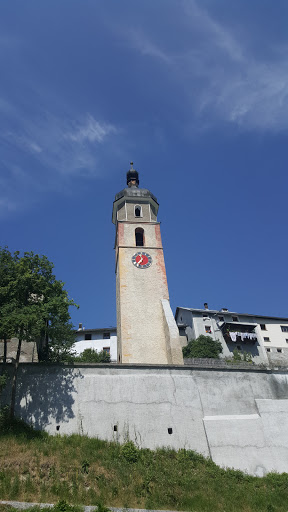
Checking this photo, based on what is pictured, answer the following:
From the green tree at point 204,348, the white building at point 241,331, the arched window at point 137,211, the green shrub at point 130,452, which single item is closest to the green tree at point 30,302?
the green shrub at point 130,452

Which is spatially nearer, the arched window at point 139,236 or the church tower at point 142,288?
the church tower at point 142,288

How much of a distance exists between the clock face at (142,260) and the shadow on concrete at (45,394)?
12339 millimetres

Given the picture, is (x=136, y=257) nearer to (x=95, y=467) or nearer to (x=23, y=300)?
(x=23, y=300)

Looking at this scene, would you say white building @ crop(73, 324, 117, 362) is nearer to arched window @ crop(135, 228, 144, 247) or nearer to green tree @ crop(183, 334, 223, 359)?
green tree @ crop(183, 334, 223, 359)

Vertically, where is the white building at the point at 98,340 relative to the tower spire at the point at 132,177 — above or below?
below

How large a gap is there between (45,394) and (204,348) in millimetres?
24615

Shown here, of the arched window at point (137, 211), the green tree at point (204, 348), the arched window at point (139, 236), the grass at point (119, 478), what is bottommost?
the grass at point (119, 478)

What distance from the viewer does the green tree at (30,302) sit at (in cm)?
1628

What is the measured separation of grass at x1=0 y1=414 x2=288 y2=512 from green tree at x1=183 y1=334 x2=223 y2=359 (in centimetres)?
2198

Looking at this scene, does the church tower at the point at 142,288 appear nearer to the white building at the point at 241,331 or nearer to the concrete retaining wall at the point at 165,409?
the concrete retaining wall at the point at 165,409

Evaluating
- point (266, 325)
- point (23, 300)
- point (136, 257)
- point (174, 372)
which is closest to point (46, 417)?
point (23, 300)

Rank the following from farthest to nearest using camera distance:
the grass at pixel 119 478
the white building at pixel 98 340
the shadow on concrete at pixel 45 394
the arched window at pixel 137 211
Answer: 1. the white building at pixel 98 340
2. the arched window at pixel 137 211
3. the shadow on concrete at pixel 45 394
4. the grass at pixel 119 478

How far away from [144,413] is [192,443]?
273 centimetres

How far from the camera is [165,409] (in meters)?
18.2
